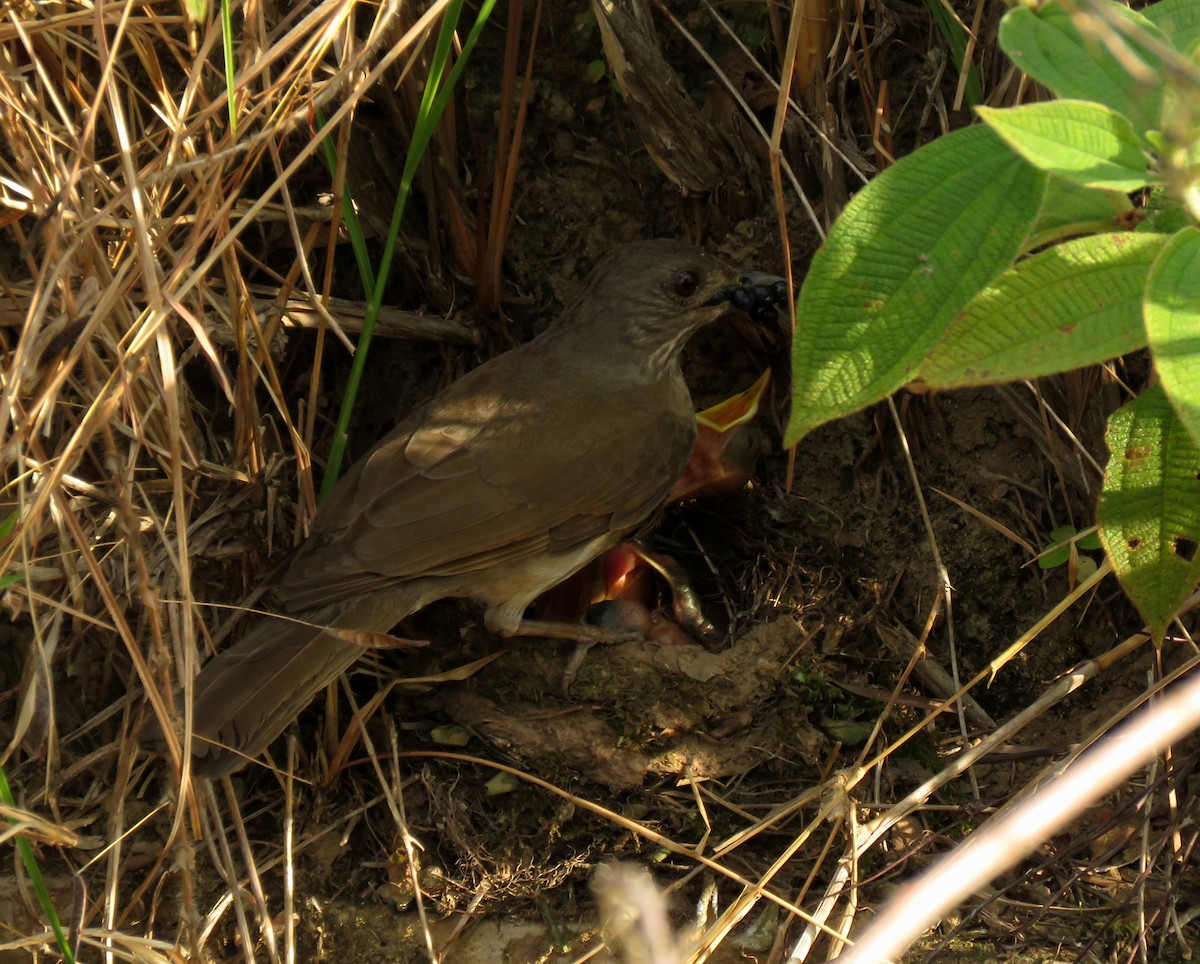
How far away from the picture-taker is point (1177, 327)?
1918 mm

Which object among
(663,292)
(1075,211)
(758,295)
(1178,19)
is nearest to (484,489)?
(663,292)

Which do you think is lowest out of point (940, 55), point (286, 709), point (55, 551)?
point (286, 709)

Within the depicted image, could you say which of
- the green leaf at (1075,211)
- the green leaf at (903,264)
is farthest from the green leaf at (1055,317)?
the green leaf at (1075,211)

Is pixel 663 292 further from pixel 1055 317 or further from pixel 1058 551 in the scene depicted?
pixel 1055 317

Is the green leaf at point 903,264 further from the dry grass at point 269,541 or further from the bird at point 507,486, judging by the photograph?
the bird at point 507,486

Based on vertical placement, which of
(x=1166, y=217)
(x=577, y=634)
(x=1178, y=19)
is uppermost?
(x=1178, y=19)

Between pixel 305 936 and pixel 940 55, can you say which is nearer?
pixel 305 936

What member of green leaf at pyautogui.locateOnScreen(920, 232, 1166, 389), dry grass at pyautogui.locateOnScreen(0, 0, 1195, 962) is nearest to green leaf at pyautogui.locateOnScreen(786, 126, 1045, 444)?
green leaf at pyautogui.locateOnScreen(920, 232, 1166, 389)

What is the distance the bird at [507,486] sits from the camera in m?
3.59

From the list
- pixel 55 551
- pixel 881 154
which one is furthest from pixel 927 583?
pixel 55 551

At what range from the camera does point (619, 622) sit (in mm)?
4238

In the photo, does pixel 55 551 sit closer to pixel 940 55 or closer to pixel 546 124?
pixel 546 124

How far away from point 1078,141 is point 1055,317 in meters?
0.34

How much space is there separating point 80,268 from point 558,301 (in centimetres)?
189
